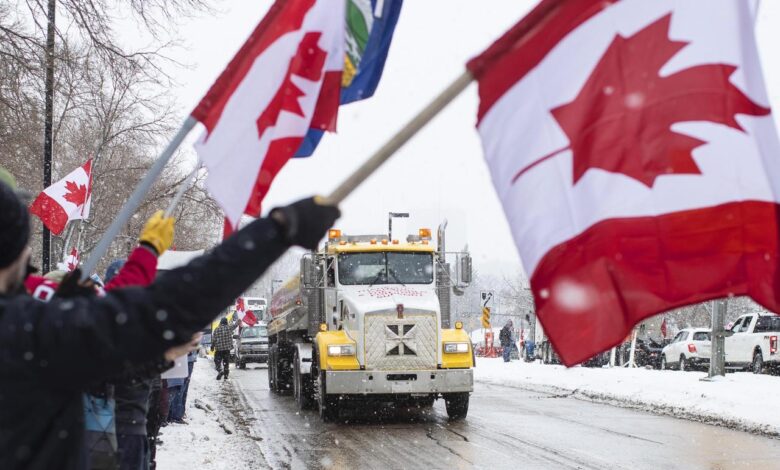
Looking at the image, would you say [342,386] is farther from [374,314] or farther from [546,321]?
[546,321]

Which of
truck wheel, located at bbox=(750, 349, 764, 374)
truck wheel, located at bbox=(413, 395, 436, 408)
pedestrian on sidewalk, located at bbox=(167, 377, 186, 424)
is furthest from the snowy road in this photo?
truck wheel, located at bbox=(750, 349, 764, 374)

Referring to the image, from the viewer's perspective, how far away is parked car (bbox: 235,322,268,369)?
131ft

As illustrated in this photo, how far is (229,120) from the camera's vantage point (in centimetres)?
424

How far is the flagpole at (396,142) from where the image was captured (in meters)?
2.58

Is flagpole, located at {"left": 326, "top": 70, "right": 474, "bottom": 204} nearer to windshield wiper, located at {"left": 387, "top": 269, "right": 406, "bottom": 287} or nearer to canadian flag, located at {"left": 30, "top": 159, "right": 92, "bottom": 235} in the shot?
canadian flag, located at {"left": 30, "top": 159, "right": 92, "bottom": 235}

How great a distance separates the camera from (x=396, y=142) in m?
2.73

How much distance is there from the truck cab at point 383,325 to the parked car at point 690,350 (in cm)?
1805

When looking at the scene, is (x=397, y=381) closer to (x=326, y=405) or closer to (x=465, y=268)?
(x=326, y=405)

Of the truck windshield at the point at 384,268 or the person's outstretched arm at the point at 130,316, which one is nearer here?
the person's outstretched arm at the point at 130,316

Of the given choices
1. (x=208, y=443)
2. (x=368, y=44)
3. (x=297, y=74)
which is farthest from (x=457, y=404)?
(x=297, y=74)

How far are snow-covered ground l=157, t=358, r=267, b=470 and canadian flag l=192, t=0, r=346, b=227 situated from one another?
664 cm

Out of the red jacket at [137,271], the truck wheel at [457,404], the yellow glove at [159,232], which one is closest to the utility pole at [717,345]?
the truck wheel at [457,404]

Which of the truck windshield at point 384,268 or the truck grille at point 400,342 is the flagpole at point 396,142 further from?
the truck windshield at point 384,268

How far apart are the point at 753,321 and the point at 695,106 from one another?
86.5ft
